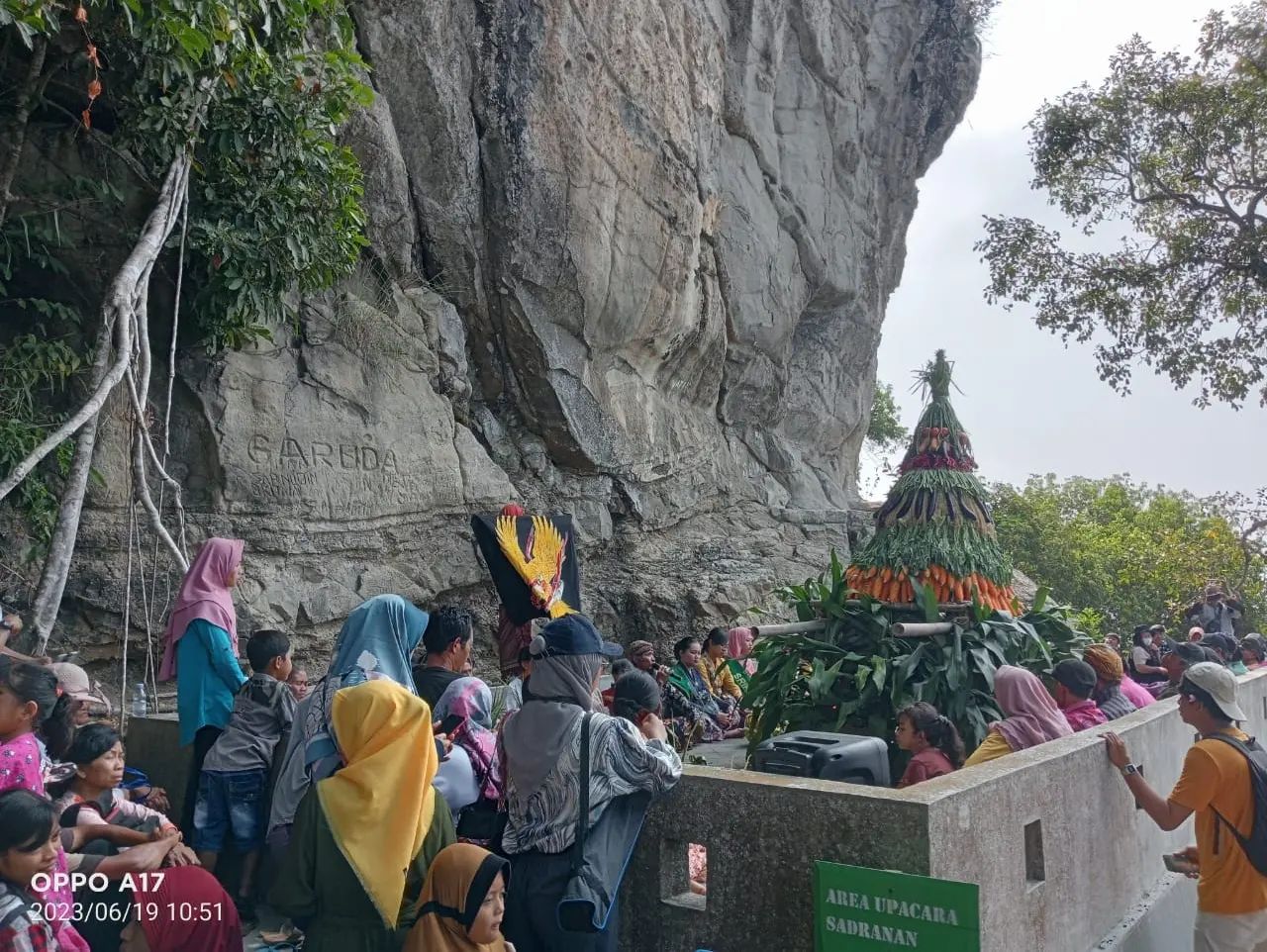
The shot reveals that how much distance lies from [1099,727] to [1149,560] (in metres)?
25.6

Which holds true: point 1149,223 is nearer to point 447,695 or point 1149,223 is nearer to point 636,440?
point 636,440

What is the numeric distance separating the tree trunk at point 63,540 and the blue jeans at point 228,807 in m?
2.56

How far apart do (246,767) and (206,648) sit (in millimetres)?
1013

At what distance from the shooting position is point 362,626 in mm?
4062

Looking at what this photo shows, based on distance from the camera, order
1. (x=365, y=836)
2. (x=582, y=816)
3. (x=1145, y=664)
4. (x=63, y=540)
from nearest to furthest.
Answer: (x=365, y=836), (x=582, y=816), (x=63, y=540), (x=1145, y=664)

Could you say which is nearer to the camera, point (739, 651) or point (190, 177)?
point (190, 177)

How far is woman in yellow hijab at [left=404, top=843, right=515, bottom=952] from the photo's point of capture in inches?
108

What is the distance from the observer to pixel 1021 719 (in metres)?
4.57

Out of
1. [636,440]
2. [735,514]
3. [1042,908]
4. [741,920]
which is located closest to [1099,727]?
[1042,908]

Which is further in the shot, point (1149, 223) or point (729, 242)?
point (1149, 223)

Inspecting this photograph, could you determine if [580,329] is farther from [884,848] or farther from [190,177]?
[884,848]

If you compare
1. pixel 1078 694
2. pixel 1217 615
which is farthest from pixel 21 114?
pixel 1217 615

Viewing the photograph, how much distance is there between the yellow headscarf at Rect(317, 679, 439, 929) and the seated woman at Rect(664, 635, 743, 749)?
17.5 ft

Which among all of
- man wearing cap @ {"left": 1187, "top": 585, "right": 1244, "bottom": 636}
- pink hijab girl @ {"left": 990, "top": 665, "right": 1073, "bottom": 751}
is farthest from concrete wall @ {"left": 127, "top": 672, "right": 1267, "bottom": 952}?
man wearing cap @ {"left": 1187, "top": 585, "right": 1244, "bottom": 636}
